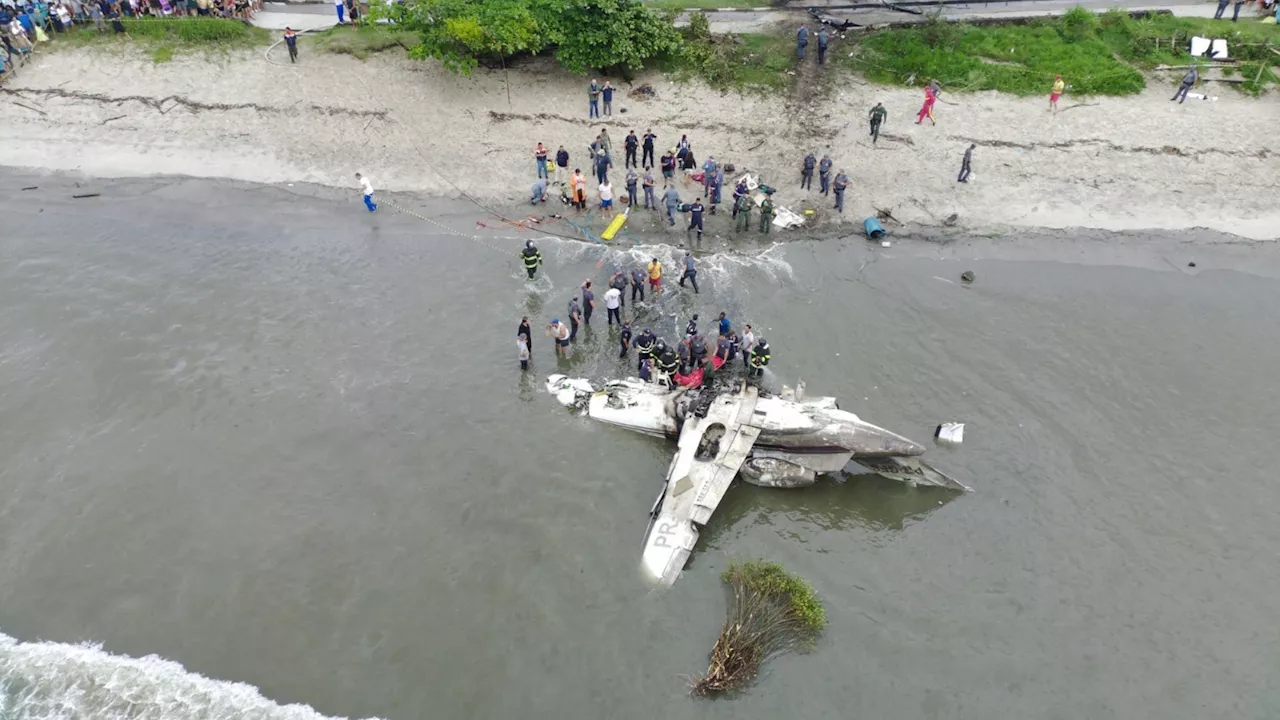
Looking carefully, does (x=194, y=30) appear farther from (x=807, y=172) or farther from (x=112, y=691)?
(x=112, y=691)

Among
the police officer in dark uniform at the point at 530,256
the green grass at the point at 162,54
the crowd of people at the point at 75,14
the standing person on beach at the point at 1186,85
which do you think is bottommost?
the police officer in dark uniform at the point at 530,256

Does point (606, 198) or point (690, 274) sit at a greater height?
point (606, 198)

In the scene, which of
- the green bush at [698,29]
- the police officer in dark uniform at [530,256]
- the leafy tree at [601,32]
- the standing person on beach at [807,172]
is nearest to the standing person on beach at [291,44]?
the leafy tree at [601,32]

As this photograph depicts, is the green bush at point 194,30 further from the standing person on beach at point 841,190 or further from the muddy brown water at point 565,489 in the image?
the standing person on beach at point 841,190

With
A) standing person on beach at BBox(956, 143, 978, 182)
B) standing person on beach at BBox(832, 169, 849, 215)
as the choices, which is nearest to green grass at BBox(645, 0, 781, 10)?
standing person on beach at BBox(832, 169, 849, 215)

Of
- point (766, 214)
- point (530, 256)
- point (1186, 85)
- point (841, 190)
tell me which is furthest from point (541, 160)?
point (1186, 85)

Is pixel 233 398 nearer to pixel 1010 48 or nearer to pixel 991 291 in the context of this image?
pixel 991 291
